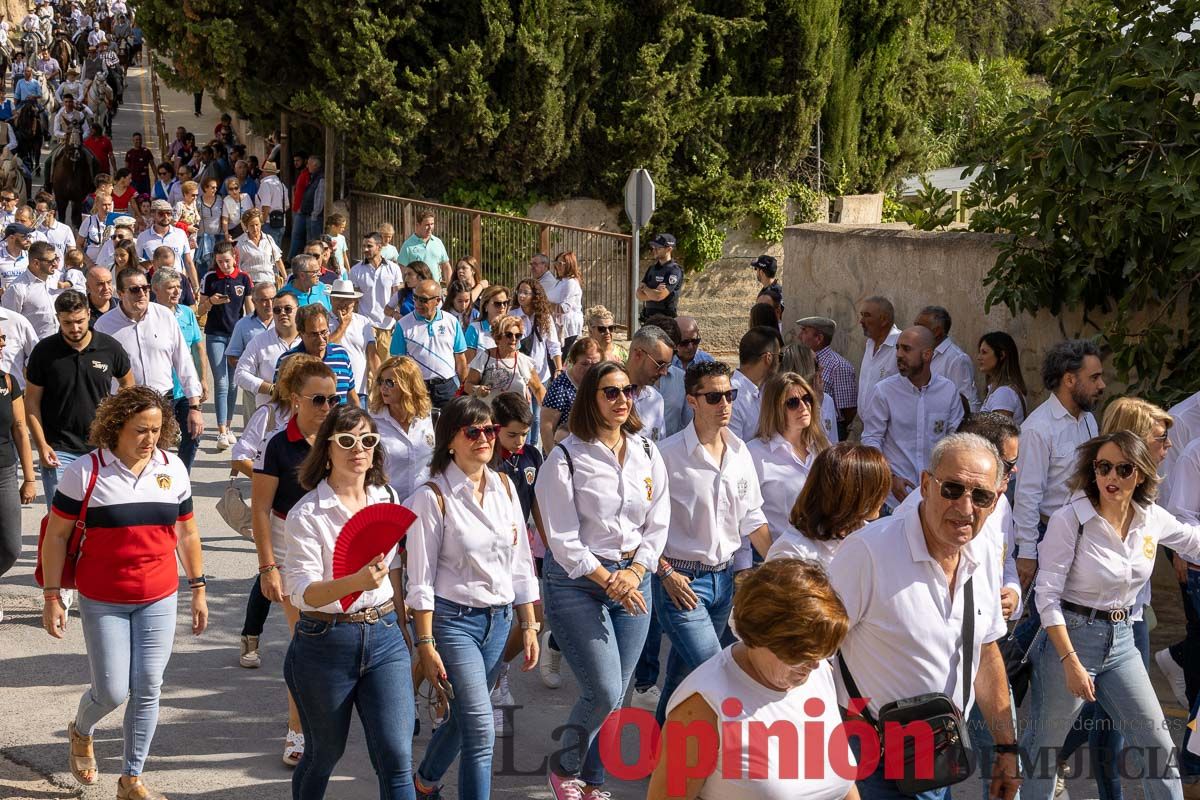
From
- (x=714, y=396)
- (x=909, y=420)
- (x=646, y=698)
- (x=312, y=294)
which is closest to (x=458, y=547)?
(x=714, y=396)

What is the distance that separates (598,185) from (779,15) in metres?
3.58

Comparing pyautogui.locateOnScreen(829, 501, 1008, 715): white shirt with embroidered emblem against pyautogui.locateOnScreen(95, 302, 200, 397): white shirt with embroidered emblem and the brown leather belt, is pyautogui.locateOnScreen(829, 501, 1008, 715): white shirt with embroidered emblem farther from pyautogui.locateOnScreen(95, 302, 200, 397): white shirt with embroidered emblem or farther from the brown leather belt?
pyautogui.locateOnScreen(95, 302, 200, 397): white shirt with embroidered emblem

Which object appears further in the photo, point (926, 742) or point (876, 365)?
point (876, 365)

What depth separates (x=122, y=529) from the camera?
19.8 feet

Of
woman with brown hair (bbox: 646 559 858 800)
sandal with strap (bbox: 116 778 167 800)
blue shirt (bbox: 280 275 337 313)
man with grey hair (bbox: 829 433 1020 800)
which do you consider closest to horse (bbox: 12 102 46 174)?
blue shirt (bbox: 280 275 337 313)

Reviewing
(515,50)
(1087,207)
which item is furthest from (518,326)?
(515,50)

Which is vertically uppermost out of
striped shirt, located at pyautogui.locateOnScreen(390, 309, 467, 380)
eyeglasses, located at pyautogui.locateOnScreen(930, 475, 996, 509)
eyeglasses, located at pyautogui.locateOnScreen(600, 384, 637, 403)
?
eyeglasses, located at pyautogui.locateOnScreen(930, 475, 996, 509)

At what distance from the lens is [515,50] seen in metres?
19.7

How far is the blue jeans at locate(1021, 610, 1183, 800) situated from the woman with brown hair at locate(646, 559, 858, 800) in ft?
6.76

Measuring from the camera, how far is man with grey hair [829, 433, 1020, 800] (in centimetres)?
440

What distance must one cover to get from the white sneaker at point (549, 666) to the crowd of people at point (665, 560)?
0.07ft

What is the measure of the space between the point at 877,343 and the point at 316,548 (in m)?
5.30

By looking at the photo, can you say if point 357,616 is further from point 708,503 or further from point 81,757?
point 81,757

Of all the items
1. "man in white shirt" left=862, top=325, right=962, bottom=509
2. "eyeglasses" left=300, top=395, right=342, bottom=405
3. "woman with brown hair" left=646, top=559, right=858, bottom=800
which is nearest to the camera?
"woman with brown hair" left=646, top=559, right=858, bottom=800
